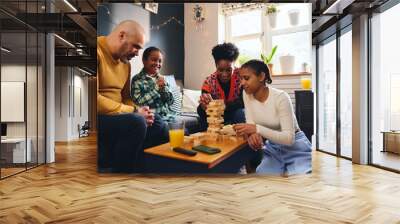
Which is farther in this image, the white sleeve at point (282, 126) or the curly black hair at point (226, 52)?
the curly black hair at point (226, 52)

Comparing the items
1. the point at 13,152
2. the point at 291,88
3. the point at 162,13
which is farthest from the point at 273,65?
the point at 13,152

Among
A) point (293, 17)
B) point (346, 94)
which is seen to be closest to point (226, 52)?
point (293, 17)

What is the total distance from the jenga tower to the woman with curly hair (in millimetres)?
56

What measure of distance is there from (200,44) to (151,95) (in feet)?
3.11

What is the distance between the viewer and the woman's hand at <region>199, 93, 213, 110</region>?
481cm

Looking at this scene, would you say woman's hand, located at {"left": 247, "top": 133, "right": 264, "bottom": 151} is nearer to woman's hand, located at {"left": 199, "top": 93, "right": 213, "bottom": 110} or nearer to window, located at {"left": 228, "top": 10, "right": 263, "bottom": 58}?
woman's hand, located at {"left": 199, "top": 93, "right": 213, "bottom": 110}

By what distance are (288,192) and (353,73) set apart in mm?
3128

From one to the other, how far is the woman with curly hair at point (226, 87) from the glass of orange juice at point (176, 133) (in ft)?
0.90

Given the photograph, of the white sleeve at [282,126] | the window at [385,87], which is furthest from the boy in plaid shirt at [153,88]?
the window at [385,87]

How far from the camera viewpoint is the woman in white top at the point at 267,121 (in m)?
4.70

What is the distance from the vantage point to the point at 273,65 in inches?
190

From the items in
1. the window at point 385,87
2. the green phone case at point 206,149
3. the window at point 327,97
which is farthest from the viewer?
the window at point 327,97

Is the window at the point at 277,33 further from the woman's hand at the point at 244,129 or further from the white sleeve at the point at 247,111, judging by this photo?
the woman's hand at the point at 244,129

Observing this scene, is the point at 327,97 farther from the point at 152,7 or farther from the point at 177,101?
the point at 152,7
